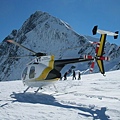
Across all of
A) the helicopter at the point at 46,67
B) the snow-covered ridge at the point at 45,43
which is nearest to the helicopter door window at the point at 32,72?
the helicopter at the point at 46,67

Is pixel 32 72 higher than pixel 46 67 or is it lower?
lower

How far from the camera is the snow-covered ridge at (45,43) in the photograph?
11356 cm

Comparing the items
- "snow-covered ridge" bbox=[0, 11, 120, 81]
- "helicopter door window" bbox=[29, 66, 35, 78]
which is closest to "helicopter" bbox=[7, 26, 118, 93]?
"helicopter door window" bbox=[29, 66, 35, 78]

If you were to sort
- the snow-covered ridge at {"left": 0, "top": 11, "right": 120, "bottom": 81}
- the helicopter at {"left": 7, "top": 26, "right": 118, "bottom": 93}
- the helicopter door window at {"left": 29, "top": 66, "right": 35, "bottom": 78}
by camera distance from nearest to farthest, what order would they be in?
the helicopter at {"left": 7, "top": 26, "right": 118, "bottom": 93} → the helicopter door window at {"left": 29, "top": 66, "right": 35, "bottom": 78} → the snow-covered ridge at {"left": 0, "top": 11, "right": 120, "bottom": 81}

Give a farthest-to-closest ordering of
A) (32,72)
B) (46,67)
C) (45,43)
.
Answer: (45,43), (32,72), (46,67)

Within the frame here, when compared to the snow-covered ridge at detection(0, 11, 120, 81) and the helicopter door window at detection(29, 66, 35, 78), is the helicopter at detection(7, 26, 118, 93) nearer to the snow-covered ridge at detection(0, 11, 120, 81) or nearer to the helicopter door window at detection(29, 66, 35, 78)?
the helicopter door window at detection(29, 66, 35, 78)

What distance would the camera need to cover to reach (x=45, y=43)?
13062 centimetres

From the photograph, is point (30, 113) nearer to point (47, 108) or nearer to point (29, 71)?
point (47, 108)

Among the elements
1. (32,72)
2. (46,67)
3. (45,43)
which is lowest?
(32,72)

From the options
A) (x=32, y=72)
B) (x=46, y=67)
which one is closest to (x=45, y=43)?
(x=32, y=72)

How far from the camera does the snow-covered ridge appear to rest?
373 feet

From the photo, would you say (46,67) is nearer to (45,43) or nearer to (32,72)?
(32,72)

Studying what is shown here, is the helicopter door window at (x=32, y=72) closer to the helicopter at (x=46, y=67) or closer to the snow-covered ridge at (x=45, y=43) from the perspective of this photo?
the helicopter at (x=46, y=67)

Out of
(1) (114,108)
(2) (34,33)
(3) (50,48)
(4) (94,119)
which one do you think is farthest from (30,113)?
(2) (34,33)
